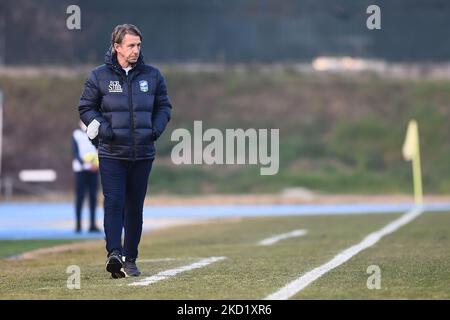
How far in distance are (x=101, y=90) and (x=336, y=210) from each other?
2118 cm

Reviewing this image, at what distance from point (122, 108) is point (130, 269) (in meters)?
1.45

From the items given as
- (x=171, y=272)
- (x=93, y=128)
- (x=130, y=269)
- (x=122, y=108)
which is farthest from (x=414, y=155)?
(x=93, y=128)

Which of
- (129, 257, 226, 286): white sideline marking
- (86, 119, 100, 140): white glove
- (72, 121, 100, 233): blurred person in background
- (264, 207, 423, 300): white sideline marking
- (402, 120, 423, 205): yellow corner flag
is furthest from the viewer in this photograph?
(402, 120, 423, 205): yellow corner flag

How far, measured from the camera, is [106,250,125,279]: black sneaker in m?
10.6

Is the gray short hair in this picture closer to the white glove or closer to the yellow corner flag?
the white glove

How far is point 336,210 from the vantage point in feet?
103

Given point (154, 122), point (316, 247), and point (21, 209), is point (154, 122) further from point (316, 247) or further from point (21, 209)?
point (21, 209)

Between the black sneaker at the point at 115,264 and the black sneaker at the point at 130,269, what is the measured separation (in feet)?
0.87

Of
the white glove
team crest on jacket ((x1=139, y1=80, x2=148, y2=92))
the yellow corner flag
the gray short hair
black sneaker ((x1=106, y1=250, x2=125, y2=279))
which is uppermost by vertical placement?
the gray short hair

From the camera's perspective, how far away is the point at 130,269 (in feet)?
36.1

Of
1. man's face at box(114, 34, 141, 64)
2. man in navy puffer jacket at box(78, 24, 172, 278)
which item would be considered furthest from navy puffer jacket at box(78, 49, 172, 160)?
man's face at box(114, 34, 141, 64)

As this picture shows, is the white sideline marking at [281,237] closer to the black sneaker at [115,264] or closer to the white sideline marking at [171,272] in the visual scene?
the white sideline marking at [171,272]

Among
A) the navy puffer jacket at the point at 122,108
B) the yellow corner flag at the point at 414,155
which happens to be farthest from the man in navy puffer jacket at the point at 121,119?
the yellow corner flag at the point at 414,155
